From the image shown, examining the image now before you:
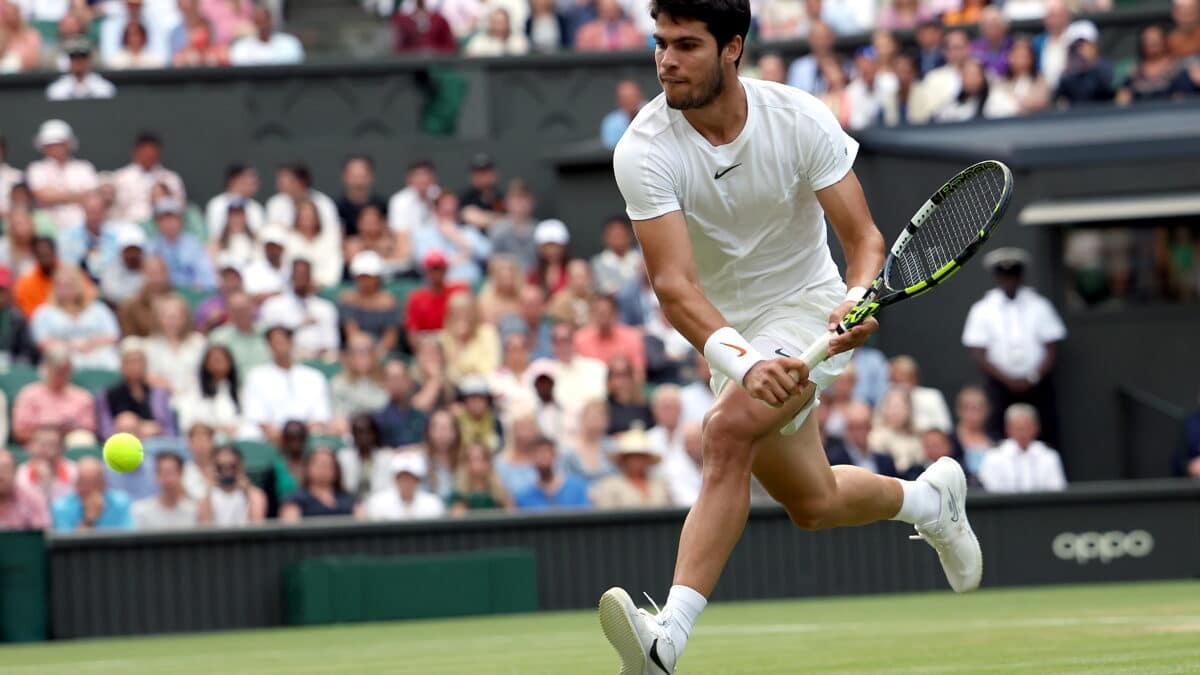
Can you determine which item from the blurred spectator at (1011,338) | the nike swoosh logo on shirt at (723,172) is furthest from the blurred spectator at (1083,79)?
the nike swoosh logo on shirt at (723,172)

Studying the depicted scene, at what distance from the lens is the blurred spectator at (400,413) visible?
42.8ft

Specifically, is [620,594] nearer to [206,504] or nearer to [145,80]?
[206,504]

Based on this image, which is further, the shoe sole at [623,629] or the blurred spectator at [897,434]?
the blurred spectator at [897,434]

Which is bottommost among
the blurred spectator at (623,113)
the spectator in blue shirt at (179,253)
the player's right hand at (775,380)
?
the player's right hand at (775,380)

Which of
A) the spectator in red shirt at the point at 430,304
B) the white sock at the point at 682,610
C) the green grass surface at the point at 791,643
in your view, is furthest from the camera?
the spectator in red shirt at the point at 430,304

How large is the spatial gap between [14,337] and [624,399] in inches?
159

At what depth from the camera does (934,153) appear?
1545 cm

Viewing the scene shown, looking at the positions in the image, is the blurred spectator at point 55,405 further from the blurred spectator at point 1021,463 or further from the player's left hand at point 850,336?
the player's left hand at point 850,336

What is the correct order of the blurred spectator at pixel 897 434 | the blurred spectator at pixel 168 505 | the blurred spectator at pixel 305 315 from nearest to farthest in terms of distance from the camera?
the blurred spectator at pixel 168 505 → the blurred spectator at pixel 897 434 → the blurred spectator at pixel 305 315

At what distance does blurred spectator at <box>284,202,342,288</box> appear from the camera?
1486 cm

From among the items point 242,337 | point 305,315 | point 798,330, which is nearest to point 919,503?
point 798,330

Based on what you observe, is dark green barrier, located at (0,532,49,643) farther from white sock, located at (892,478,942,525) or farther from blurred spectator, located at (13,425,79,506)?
white sock, located at (892,478,942,525)

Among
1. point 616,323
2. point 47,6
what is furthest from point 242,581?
point 47,6

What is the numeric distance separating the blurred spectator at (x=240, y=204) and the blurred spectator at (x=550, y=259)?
200 centimetres
